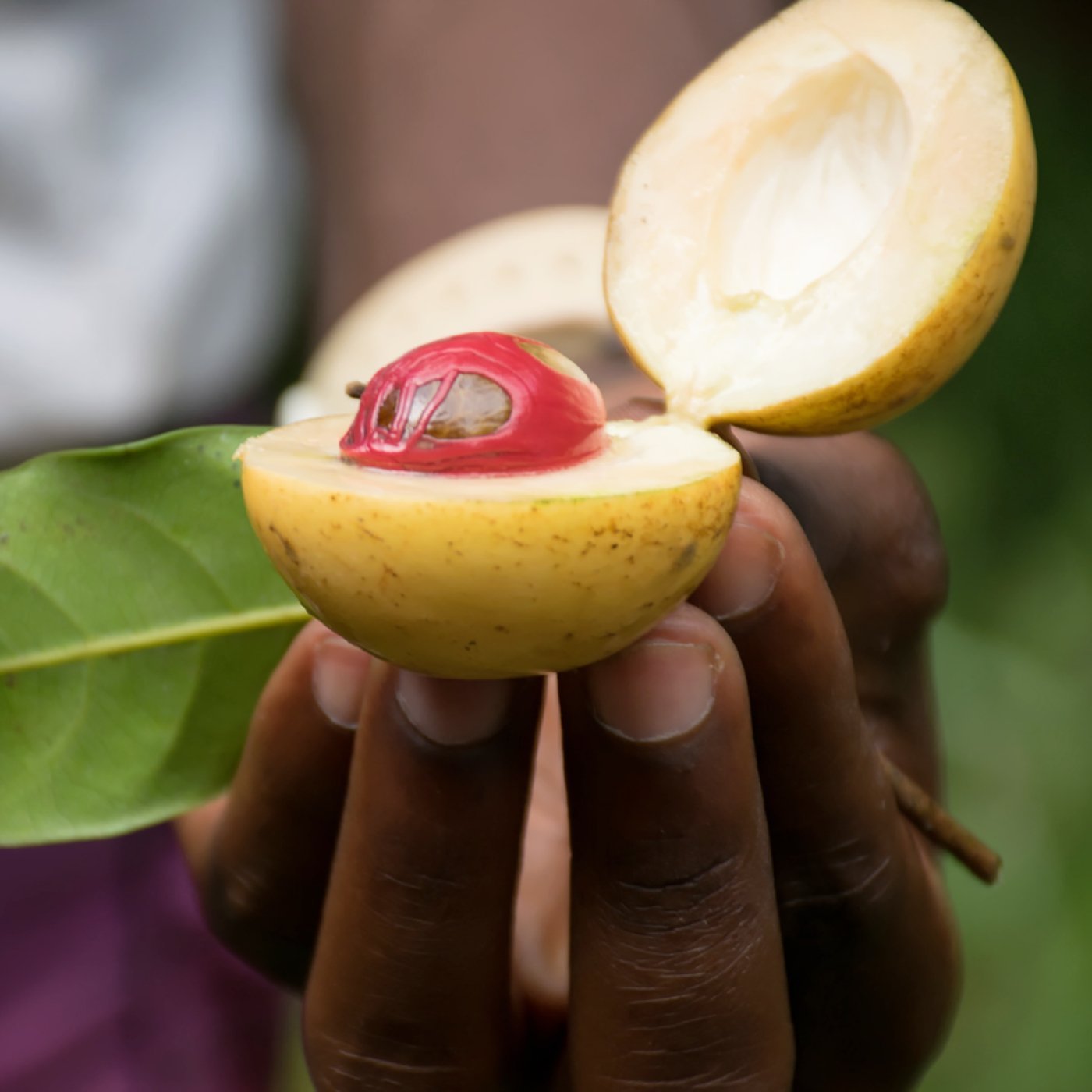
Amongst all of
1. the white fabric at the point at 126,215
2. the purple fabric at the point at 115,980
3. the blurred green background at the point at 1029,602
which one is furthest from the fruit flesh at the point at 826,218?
the blurred green background at the point at 1029,602

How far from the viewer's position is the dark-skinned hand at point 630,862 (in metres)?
0.68

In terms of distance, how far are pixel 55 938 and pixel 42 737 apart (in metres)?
0.70

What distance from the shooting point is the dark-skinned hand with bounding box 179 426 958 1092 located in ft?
2.23

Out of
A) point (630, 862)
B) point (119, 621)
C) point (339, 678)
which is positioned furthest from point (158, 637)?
point (630, 862)

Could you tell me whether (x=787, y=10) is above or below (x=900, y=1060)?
above

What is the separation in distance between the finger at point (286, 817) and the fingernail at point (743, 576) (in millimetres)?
223

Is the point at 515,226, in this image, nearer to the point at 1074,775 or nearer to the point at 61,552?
the point at 61,552

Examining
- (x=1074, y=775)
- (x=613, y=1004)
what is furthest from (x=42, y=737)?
(x=1074, y=775)

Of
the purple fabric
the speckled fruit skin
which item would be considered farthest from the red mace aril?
the purple fabric

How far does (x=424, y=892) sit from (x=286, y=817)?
0.15 metres

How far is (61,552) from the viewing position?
785 mm

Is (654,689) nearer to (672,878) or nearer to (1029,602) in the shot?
(672,878)

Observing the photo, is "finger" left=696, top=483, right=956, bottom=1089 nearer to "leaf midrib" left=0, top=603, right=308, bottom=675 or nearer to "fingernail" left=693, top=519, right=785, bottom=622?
"fingernail" left=693, top=519, right=785, bottom=622

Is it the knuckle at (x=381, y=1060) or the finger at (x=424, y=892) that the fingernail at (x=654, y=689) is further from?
the knuckle at (x=381, y=1060)
